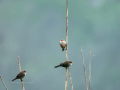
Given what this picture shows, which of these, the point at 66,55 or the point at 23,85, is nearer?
the point at 23,85

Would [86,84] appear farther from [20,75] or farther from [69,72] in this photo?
[20,75]

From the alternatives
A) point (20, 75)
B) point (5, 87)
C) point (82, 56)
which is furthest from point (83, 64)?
point (20, 75)

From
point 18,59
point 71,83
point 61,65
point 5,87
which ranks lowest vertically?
point 61,65

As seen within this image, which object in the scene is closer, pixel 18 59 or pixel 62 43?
pixel 18 59

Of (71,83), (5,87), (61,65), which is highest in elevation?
(5,87)

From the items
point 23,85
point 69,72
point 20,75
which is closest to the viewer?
point 23,85

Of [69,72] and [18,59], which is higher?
[18,59]

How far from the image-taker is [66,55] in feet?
28.9

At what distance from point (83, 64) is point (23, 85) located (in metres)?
2.95

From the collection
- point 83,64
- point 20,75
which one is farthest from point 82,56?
point 20,75

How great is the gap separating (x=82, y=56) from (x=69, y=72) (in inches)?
45.8

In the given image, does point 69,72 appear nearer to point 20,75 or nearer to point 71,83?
point 71,83

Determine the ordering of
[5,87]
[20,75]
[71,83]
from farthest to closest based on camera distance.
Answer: [20,75] < [71,83] < [5,87]

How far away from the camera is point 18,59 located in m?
8.03
